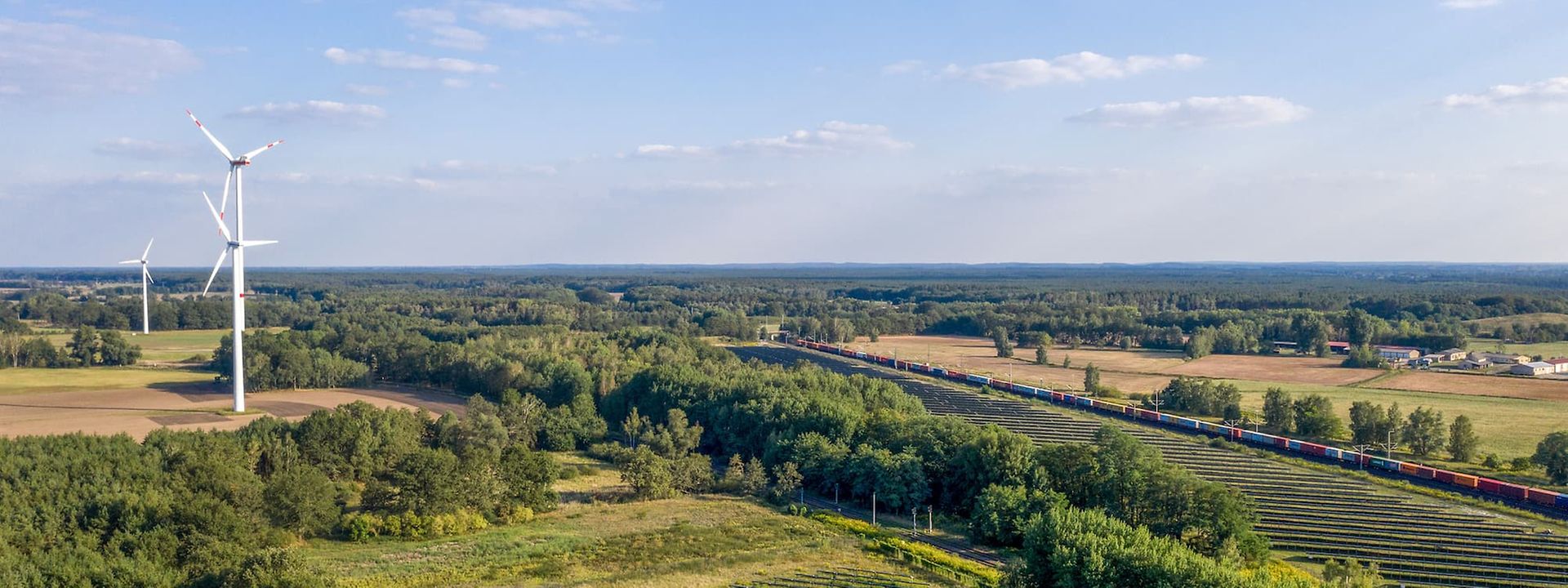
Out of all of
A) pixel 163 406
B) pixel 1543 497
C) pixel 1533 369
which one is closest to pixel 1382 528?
pixel 1543 497

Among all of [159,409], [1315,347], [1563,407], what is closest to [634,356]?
[159,409]

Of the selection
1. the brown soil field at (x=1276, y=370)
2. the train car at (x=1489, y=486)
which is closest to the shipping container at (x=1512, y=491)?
the train car at (x=1489, y=486)

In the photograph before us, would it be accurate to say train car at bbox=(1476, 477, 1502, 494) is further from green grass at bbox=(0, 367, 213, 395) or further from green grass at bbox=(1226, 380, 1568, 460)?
green grass at bbox=(0, 367, 213, 395)

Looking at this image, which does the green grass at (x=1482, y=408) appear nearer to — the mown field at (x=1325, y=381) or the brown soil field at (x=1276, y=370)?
the mown field at (x=1325, y=381)

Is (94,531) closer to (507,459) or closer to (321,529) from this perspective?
(321,529)

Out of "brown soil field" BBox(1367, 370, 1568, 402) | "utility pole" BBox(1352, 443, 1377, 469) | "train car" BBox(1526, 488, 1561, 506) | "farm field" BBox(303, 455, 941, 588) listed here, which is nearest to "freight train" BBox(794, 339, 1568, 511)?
"train car" BBox(1526, 488, 1561, 506)
